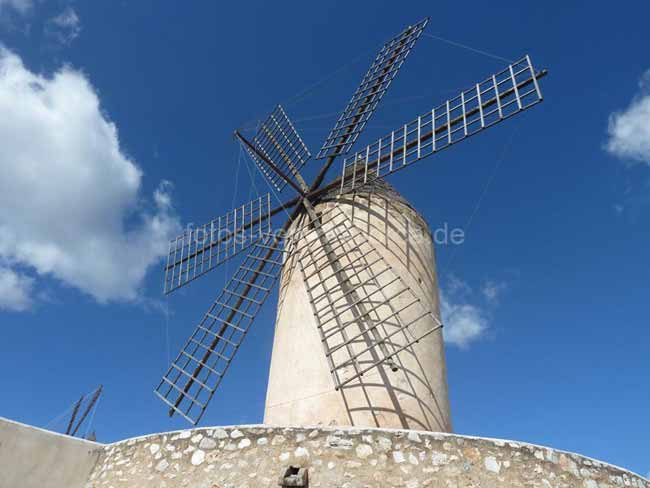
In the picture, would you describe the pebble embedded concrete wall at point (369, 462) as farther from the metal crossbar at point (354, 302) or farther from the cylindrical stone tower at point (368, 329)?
the cylindrical stone tower at point (368, 329)

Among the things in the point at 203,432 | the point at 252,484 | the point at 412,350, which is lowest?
the point at 252,484

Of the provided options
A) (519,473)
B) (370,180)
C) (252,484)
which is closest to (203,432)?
(252,484)

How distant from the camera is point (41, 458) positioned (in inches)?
134

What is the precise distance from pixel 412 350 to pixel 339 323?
0.75 metres

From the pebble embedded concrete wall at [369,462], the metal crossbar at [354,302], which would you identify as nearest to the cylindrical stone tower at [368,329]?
the metal crossbar at [354,302]

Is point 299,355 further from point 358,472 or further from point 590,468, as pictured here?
point 590,468

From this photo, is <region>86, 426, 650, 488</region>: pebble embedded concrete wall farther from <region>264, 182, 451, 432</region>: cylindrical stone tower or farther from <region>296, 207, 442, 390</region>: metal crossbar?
<region>264, 182, 451, 432</region>: cylindrical stone tower

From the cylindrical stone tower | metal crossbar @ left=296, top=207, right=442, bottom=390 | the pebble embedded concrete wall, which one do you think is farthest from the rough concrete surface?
metal crossbar @ left=296, top=207, right=442, bottom=390

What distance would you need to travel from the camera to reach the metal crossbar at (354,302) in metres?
4.16

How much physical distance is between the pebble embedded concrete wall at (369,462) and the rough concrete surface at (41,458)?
0.80 meters

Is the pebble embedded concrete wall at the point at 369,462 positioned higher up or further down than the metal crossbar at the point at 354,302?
further down

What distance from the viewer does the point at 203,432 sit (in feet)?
9.93

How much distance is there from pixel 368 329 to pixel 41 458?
2715 mm

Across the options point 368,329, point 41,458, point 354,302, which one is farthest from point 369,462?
point 41,458
